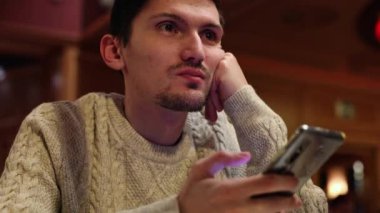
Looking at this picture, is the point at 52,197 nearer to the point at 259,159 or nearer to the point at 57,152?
the point at 57,152

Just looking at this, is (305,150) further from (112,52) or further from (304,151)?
(112,52)

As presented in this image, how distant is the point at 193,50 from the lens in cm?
110

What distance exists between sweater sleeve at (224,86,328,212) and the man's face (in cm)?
9

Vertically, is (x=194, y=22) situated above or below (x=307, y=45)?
below

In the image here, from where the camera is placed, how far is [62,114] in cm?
118

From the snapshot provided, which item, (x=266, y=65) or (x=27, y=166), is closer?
(x=27, y=166)

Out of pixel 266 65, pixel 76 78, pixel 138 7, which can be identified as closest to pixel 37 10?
pixel 76 78

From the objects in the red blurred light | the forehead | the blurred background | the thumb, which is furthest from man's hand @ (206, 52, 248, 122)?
the red blurred light

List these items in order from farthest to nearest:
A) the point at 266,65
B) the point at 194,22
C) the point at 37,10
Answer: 1. the point at 266,65
2. the point at 37,10
3. the point at 194,22

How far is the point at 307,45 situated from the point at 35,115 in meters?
3.35

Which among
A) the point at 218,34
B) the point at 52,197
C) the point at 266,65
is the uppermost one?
the point at 266,65

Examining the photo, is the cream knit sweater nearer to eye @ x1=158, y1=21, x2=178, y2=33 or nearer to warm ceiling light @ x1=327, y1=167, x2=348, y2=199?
eye @ x1=158, y1=21, x2=178, y2=33

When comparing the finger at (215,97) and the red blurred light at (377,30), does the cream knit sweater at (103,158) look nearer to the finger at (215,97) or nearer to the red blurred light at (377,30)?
the finger at (215,97)

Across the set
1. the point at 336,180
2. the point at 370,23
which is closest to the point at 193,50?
the point at 370,23
